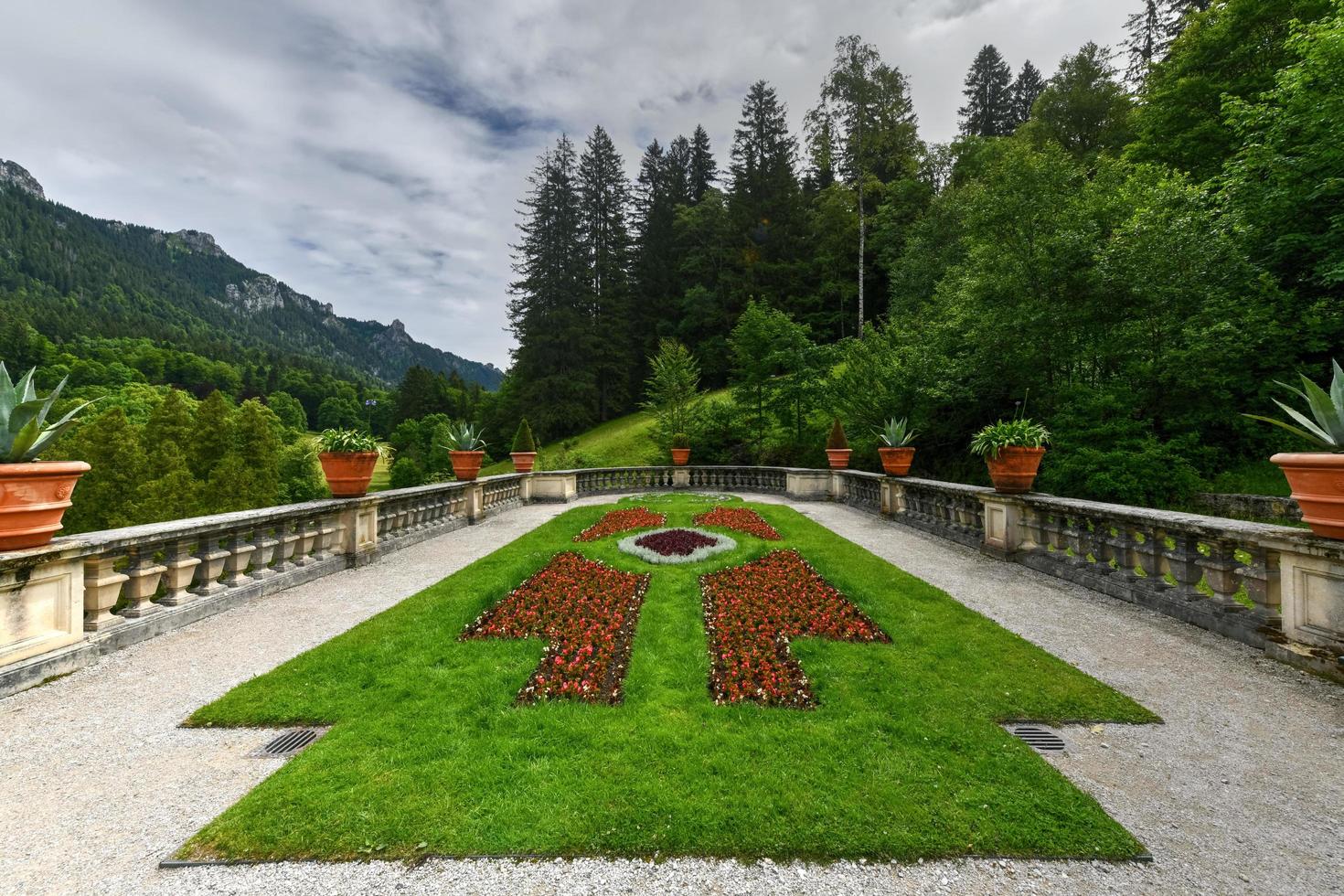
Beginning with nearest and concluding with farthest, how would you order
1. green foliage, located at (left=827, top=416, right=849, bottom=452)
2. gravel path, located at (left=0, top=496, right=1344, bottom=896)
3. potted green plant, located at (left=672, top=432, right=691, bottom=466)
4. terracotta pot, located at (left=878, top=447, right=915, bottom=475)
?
1. gravel path, located at (left=0, top=496, right=1344, bottom=896)
2. terracotta pot, located at (left=878, top=447, right=915, bottom=475)
3. green foliage, located at (left=827, top=416, right=849, bottom=452)
4. potted green plant, located at (left=672, top=432, right=691, bottom=466)

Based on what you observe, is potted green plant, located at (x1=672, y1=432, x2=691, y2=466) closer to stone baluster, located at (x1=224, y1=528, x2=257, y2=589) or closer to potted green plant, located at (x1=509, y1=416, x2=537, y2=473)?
potted green plant, located at (x1=509, y1=416, x2=537, y2=473)

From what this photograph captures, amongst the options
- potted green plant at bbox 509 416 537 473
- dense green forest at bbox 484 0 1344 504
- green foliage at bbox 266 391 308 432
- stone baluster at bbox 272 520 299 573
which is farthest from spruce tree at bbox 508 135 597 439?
green foliage at bbox 266 391 308 432

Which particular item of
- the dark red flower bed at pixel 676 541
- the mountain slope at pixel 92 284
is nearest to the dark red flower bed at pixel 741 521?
the dark red flower bed at pixel 676 541

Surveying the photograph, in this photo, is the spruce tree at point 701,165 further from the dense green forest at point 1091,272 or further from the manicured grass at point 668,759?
the manicured grass at point 668,759

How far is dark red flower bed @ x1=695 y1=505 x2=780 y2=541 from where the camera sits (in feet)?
32.6

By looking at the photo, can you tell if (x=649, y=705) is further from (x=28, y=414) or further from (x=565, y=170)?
(x=565, y=170)

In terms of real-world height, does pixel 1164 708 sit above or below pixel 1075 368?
below

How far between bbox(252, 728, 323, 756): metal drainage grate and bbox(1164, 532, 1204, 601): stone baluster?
7769mm

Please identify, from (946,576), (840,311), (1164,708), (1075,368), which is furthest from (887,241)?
(1164,708)

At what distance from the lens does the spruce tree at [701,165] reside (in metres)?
47.2

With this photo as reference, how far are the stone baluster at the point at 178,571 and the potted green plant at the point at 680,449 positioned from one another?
15.6 m

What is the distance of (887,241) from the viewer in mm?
34312

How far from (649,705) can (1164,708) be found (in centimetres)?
358

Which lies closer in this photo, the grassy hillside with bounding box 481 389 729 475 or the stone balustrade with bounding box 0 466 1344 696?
the stone balustrade with bounding box 0 466 1344 696
